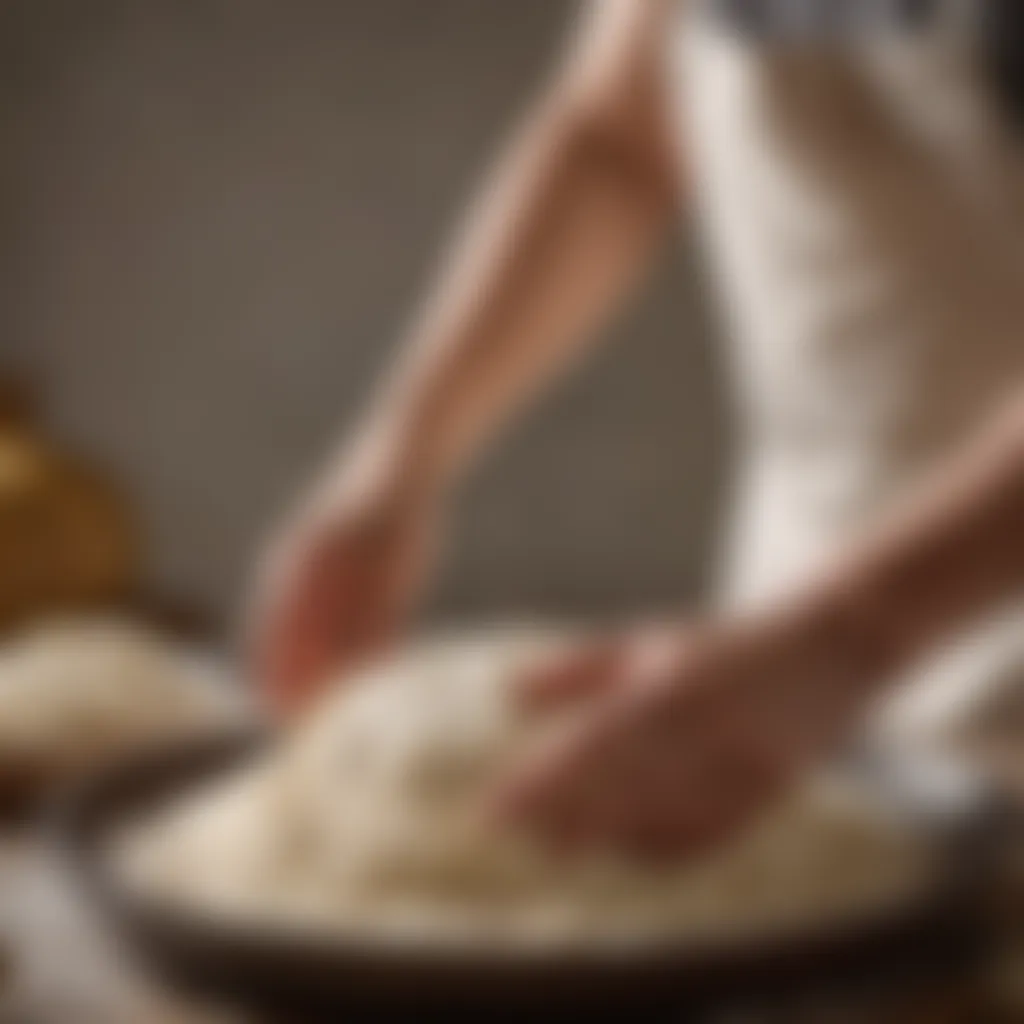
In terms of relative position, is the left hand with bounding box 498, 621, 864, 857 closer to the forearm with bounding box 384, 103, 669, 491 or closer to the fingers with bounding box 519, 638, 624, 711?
the fingers with bounding box 519, 638, 624, 711

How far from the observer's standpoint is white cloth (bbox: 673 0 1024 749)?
0.64m

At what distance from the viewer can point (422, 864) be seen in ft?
1.30

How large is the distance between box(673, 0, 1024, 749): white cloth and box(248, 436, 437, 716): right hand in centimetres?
12

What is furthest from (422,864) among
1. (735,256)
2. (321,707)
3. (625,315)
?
(625,315)

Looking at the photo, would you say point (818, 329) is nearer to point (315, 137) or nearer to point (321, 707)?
point (321, 707)

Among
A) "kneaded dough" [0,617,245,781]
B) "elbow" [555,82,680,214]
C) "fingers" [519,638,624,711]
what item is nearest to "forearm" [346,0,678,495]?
"elbow" [555,82,680,214]

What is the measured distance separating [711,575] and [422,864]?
0.73 m

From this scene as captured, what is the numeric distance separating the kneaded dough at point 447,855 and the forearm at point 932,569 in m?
0.04

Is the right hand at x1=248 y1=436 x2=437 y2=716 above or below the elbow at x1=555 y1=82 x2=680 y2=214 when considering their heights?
below

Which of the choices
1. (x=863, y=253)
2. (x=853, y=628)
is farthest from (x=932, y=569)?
(x=863, y=253)

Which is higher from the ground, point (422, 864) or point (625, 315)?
point (625, 315)

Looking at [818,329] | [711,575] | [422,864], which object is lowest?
[422,864]

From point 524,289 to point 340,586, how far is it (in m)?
0.16

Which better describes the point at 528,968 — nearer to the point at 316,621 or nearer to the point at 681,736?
the point at 681,736
